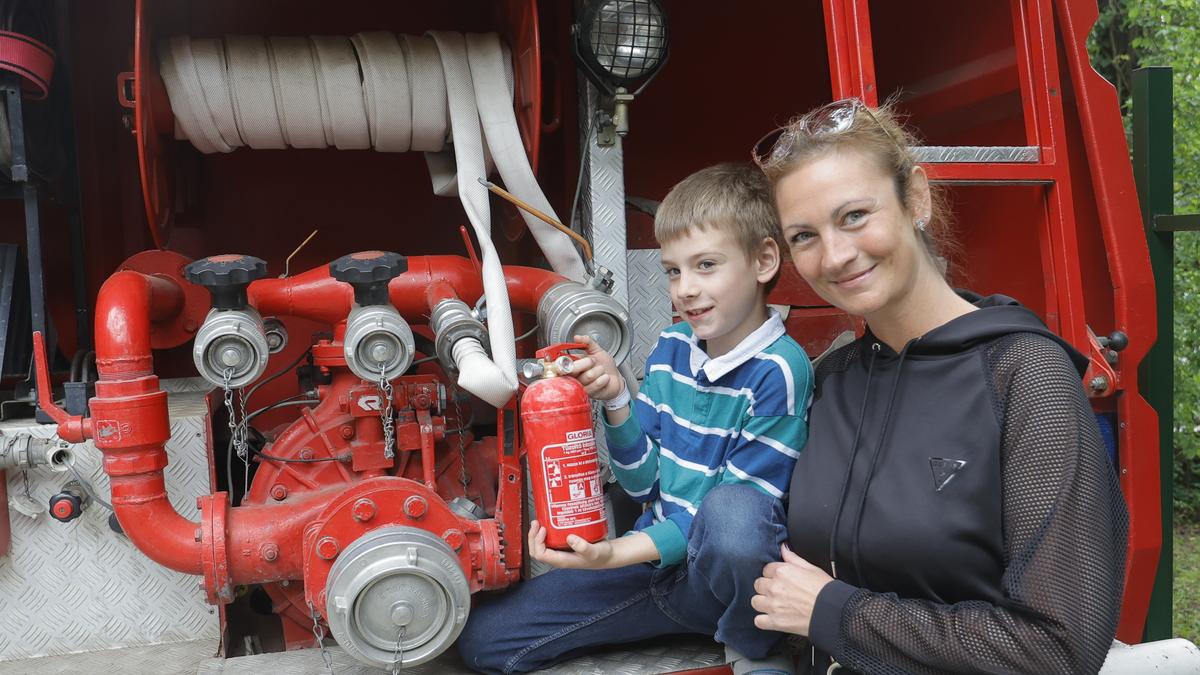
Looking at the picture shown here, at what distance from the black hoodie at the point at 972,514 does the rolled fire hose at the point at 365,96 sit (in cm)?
121

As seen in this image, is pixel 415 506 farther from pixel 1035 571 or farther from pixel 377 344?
pixel 1035 571

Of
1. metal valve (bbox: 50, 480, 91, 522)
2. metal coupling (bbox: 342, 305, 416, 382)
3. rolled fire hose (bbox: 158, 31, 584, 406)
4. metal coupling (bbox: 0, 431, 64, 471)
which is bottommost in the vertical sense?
metal valve (bbox: 50, 480, 91, 522)

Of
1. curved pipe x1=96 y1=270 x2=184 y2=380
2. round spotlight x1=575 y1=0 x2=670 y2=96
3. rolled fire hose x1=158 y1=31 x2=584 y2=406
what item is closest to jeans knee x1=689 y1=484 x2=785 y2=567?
rolled fire hose x1=158 y1=31 x2=584 y2=406

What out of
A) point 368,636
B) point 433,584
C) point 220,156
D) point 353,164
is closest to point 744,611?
point 433,584

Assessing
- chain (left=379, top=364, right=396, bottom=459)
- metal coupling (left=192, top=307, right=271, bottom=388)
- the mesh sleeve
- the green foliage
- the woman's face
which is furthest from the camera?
the green foliage

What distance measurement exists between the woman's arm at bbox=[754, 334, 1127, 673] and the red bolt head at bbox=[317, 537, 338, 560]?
1.16 metres

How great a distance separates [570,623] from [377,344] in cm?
78

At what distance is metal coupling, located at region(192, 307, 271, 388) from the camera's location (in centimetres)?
194

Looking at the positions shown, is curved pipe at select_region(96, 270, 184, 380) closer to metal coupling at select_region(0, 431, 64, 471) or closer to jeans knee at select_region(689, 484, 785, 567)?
metal coupling at select_region(0, 431, 64, 471)

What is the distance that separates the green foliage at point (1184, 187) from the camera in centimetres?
516

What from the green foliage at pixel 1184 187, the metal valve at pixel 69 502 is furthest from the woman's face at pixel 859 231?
the green foliage at pixel 1184 187

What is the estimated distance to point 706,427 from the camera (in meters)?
1.74

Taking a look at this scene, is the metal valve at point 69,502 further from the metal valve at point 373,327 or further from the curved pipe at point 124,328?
the metal valve at point 373,327

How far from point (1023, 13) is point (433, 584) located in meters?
1.91
